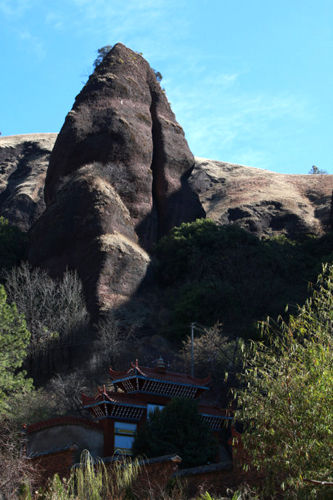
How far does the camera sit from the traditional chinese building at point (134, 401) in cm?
2328

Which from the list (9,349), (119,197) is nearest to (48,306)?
(9,349)

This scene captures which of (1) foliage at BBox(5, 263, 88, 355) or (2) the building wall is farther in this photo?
(1) foliage at BBox(5, 263, 88, 355)

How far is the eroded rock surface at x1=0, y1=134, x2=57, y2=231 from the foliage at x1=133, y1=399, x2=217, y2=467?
47342mm

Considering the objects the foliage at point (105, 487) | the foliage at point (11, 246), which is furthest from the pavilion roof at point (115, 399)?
the foliage at point (11, 246)

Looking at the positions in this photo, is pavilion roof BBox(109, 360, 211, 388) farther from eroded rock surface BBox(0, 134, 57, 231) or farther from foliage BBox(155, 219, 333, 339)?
eroded rock surface BBox(0, 134, 57, 231)

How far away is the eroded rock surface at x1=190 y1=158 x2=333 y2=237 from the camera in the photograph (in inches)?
2498

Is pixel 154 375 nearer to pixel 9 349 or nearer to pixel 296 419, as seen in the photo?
pixel 9 349

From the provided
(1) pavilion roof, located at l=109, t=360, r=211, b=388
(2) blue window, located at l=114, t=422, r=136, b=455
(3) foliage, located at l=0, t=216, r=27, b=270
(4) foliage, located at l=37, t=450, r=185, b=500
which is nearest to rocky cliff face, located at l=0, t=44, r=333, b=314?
(3) foliage, located at l=0, t=216, r=27, b=270

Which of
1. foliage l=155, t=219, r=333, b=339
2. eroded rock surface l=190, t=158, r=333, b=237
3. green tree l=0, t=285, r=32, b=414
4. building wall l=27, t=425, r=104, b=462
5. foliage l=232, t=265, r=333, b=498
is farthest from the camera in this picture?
eroded rock surface l=190, t=158, r=333, b=237

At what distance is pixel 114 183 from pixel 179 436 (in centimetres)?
2943

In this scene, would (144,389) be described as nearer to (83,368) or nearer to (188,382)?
(188,382)

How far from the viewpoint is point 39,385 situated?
34.0 m

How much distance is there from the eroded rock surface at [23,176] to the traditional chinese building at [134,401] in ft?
144

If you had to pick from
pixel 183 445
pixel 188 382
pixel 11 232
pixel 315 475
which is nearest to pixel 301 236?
pixel 11 232
